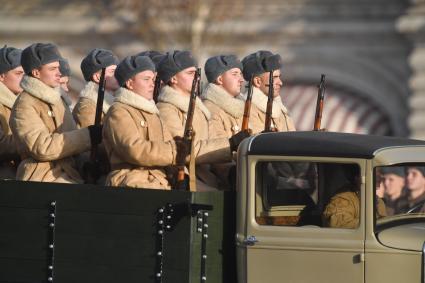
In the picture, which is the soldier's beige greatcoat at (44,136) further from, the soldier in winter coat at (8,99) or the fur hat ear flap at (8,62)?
the fur hat ear flap at (8,62)

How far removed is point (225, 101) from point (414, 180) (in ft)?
7.60

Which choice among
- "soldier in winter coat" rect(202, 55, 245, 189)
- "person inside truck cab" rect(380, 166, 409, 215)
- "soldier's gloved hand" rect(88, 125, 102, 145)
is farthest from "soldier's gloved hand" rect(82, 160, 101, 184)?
"person inside truck cab" rect(380, 166, 409, 215)

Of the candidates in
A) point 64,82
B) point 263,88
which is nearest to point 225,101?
point 263,88

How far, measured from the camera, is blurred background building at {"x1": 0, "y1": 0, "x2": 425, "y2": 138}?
81.9ft

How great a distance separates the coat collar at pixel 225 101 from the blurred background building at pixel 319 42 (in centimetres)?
1341

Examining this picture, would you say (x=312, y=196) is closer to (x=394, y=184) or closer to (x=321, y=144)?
(x=321, y=144)

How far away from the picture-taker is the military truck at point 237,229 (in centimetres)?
938

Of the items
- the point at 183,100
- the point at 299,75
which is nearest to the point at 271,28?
the point at 299,75

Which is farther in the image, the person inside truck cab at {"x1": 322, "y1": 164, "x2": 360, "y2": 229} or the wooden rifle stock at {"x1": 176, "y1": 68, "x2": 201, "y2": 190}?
the wooden rifle stock at {"x1": 176, "y1": 68, "x2": 201, "y2": 190}

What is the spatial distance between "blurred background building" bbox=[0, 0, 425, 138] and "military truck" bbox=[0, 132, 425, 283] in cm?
1505

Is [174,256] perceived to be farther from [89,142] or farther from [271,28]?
[271,28]

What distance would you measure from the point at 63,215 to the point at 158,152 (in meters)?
0.68

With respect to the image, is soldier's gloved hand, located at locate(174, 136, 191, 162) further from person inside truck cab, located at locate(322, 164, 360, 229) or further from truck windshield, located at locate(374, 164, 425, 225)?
truck windshield, located at locate(374, 164, 425, 225)

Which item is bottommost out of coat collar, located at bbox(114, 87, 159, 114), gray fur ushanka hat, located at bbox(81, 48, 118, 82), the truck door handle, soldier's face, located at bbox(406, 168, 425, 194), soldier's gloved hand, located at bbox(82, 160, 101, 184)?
the truck door handle
